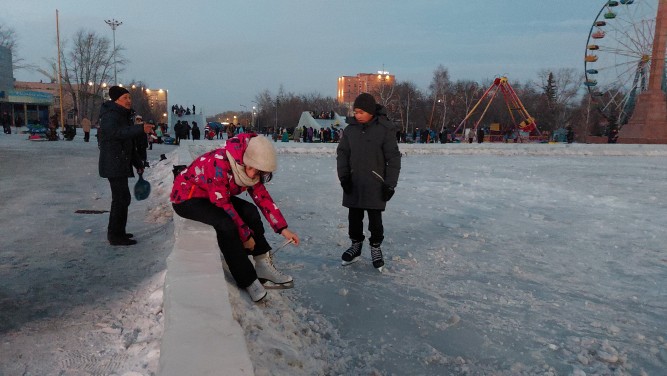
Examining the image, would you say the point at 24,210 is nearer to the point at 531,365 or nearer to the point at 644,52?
the point at 531,365

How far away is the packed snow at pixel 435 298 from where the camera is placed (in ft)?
8.44

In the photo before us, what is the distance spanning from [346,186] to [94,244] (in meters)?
2.63

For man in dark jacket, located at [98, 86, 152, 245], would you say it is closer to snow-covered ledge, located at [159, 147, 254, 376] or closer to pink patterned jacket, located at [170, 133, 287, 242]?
pink patterned jacket, located at [170, 133, 287, 242]

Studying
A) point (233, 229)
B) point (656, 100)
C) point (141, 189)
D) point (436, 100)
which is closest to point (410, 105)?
point (436, 100)

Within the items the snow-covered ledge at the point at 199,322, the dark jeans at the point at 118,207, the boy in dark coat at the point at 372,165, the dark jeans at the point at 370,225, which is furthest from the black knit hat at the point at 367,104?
the dark jeans at the point at 118,207

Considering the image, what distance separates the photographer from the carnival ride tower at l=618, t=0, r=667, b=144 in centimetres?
3044

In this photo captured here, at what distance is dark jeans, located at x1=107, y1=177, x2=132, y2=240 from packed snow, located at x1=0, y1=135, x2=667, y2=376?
22cm

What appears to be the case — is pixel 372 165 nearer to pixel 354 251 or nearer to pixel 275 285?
pixel 354 251

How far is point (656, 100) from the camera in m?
31.2

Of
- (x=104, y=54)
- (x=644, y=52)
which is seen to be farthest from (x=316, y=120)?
(x=104, y=54)

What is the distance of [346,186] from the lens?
4266 mm

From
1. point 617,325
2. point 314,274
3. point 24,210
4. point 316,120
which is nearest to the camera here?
point 617,325

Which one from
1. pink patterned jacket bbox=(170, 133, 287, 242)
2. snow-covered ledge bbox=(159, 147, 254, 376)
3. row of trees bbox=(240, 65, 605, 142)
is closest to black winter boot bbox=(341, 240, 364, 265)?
pink patterned jacket bbox=(170, 133, 287, 242)

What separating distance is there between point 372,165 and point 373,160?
0.05 m
